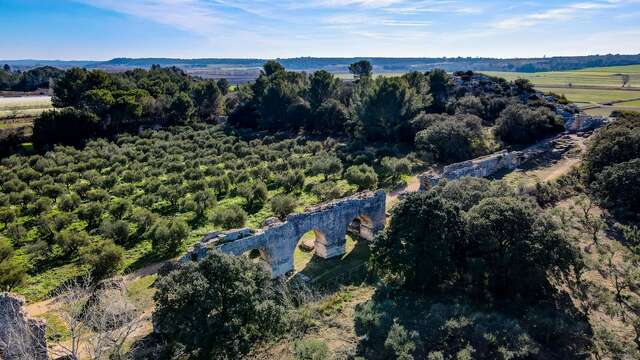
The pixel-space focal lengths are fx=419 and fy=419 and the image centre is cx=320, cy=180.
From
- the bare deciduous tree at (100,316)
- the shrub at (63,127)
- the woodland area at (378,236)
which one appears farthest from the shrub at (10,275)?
the shrub at (63,127)

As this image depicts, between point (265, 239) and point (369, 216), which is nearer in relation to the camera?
point (265, 239)

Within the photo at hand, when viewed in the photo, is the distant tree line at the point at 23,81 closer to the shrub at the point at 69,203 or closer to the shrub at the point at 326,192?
the shrub at the point at 69,203

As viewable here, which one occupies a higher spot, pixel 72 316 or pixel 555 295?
A: pixel 72 316

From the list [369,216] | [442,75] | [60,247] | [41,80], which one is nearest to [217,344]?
[369,216]

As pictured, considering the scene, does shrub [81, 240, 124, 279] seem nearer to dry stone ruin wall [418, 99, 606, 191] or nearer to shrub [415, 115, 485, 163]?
dry stone ruin wall [418, 99, 606, 191]

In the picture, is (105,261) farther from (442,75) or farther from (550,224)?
(442,75)

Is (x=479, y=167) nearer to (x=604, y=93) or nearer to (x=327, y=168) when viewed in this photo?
(x=327, y=168)
